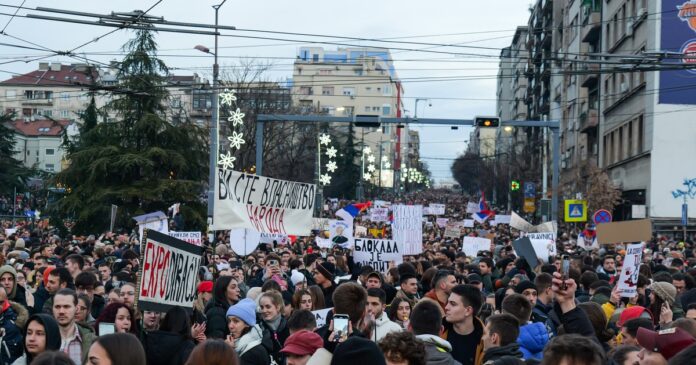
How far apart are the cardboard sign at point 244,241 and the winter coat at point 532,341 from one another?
412 inches

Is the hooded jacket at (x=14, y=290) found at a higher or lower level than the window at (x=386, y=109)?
lower

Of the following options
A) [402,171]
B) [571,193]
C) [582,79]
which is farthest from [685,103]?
[402,171]

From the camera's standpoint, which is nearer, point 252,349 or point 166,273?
point 252,349

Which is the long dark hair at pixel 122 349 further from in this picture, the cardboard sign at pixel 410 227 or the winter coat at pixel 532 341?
the cardboard sign at pixel 410 227

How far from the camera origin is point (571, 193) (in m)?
50.0

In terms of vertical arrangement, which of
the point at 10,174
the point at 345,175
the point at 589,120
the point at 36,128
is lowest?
the point at 10,174

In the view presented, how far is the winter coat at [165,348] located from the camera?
7.40 metres

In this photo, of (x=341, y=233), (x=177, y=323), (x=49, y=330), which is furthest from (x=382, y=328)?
(x=341, y=233)

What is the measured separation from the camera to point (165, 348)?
742 cm

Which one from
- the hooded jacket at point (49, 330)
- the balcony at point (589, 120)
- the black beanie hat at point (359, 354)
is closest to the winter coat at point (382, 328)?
the hooded jacket at point (49, 330)

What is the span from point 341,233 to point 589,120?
38498 millimetres

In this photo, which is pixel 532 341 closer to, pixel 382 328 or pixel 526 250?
pixel 382 328

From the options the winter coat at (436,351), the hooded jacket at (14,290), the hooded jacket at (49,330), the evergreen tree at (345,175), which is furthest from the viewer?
the evergreen tree at (345,175)

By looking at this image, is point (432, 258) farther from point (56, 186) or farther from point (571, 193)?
point (571, 193)
